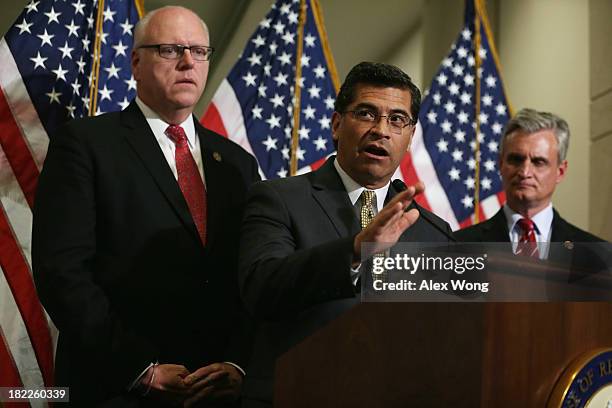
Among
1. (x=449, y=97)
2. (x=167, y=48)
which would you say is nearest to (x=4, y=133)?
(x=167, y=48)

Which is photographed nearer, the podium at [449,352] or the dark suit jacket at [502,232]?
the podium at [449,352]

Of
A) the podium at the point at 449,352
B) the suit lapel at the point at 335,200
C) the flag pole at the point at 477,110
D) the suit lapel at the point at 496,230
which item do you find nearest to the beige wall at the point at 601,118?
the flag pole at the point at 477,110

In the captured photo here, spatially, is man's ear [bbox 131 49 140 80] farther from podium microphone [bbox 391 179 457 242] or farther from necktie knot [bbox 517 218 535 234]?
necktie knot [bbox 517 218 535 234]

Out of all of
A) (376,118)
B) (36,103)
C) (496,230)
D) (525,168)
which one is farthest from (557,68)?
(376,118)

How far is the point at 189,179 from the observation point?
9.54 ft

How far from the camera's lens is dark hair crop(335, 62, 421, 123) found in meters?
2.49

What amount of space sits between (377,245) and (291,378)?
0.92 feet

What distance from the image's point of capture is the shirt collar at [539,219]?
3.79 metres

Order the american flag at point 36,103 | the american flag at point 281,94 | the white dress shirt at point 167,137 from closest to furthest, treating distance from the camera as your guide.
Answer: the white dress shirt at point 167,137 → the american flag at point 36,103 → the american flag at point 281,94

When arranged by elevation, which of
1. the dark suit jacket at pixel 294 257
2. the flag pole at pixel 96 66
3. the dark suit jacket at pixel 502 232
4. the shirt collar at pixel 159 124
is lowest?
the dark suit jacket at pixel 294 257

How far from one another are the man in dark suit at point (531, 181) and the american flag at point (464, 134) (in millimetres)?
1147

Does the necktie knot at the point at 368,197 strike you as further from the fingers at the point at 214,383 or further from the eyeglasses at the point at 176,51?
the eyeglasses at the point at 176,51

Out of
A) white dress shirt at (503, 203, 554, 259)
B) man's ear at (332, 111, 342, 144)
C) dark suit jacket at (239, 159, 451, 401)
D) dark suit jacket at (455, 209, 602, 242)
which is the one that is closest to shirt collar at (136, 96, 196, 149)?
man's ear at (332, 111, 342, 144)

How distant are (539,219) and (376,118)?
1599 mm
